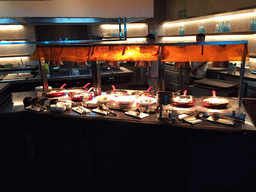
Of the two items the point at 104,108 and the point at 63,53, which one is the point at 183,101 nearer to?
the point at 104,108

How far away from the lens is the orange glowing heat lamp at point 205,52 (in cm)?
207

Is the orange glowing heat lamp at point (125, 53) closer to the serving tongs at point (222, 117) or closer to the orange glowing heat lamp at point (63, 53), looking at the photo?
the orange glowing heat lamp at point (63, 53)

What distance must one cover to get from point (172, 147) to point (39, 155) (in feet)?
5.27

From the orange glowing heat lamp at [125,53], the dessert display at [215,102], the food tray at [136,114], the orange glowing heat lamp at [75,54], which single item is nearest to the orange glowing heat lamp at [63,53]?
the orange glowing heat lamp at [75,54]

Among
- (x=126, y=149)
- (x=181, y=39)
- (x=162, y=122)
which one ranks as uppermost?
(x=181, y=39)

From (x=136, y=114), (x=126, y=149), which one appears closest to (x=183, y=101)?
(x=136, y=114)

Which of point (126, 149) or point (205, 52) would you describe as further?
point (126, 149)

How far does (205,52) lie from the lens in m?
2.17

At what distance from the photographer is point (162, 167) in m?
2.21

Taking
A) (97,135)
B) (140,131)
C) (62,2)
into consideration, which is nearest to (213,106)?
(140,131)

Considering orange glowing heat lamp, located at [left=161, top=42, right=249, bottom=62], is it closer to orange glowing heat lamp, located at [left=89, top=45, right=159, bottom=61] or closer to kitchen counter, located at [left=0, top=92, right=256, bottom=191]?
orange glowing heat lamp, located at [left=89, top=45, right=159, bottom=61]

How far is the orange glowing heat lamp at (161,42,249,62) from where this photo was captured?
2066mm

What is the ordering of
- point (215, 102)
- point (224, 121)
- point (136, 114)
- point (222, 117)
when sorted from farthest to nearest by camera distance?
point (215, 102) → point (136, 114) → point (222, 117) → point (224, 121)

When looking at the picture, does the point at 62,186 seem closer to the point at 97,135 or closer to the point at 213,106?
the point at 97,135
